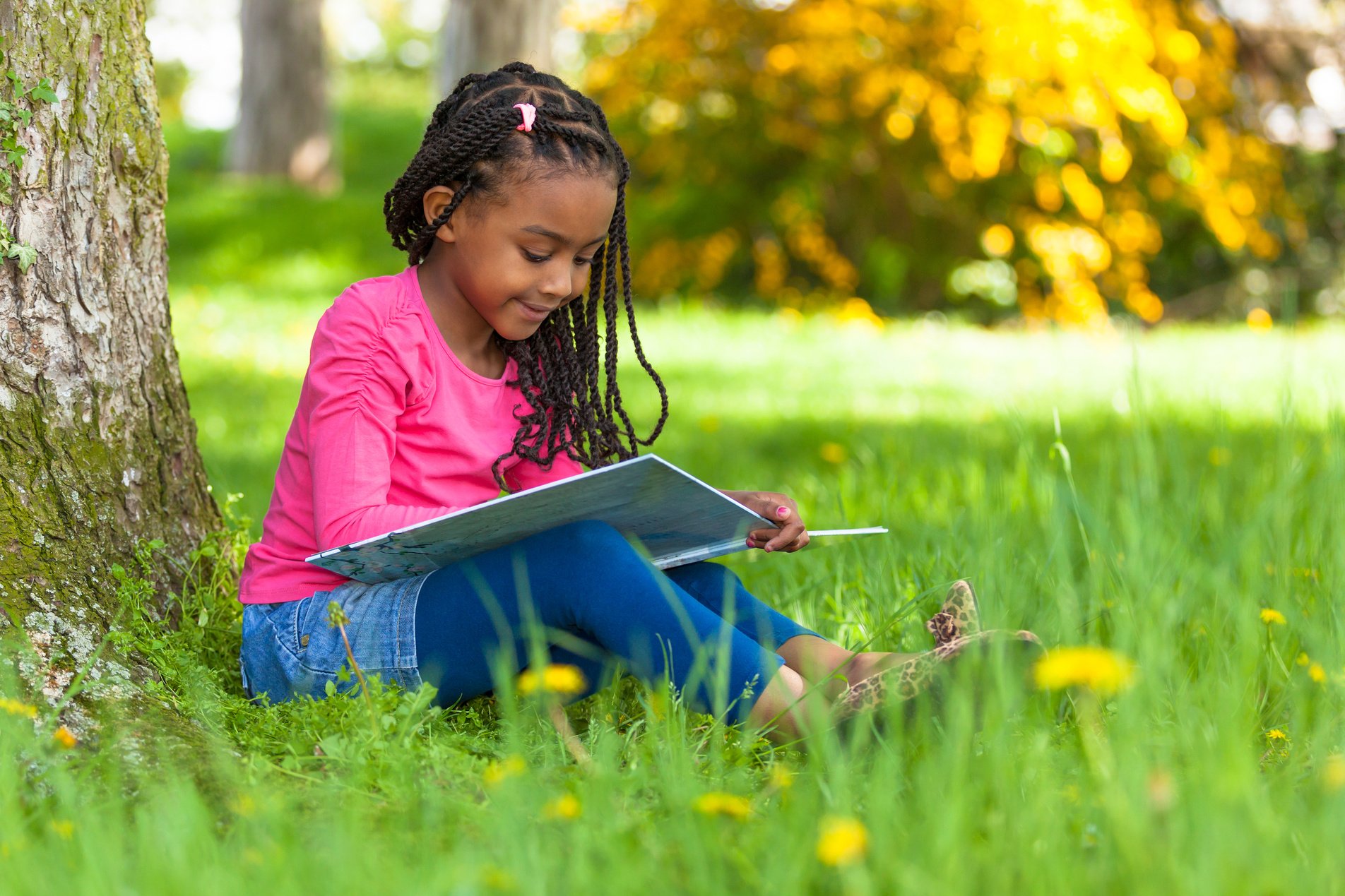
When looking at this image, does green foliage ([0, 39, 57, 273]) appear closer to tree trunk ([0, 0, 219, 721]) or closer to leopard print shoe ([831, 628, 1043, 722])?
tree trunk ([0, 0, 219, 721])

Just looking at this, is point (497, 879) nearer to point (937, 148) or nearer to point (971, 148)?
point (971, 148)

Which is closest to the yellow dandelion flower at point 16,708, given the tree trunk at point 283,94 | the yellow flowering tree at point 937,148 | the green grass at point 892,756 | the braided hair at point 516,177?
the green grass at point 892,756

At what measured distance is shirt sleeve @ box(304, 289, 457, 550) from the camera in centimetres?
196

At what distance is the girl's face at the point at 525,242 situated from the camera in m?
2.08

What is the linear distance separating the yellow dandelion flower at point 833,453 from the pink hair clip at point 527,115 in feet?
6.42

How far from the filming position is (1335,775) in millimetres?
1278

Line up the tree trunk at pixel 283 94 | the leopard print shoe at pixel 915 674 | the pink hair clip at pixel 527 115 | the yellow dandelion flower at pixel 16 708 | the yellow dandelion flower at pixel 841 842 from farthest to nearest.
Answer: the tree trunk at pixel 283 94 → the pink hair clip at pixel 527 115 → the leopard print shoe at pixel 915 674 → the yellow dandelion flower at pixel 16 708 → the yellow dandelion flower at pixel 841 842

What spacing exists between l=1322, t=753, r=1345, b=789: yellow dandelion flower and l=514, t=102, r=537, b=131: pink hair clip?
1515 millimetres

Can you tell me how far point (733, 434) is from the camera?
4504mm

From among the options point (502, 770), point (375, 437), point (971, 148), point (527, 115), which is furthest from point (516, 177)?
point (971, 148)

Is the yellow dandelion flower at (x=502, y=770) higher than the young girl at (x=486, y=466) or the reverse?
the reverse

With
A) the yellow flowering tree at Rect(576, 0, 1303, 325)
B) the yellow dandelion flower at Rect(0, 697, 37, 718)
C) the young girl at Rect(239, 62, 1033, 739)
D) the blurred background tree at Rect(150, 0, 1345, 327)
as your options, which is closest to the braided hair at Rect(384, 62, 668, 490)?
the young girl at Rect(239, 62, 1033, 739)

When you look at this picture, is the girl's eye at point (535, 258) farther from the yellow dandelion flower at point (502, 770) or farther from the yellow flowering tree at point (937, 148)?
the yellow flowering tree at point (937, 148)

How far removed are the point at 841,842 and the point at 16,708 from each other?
1118mm
